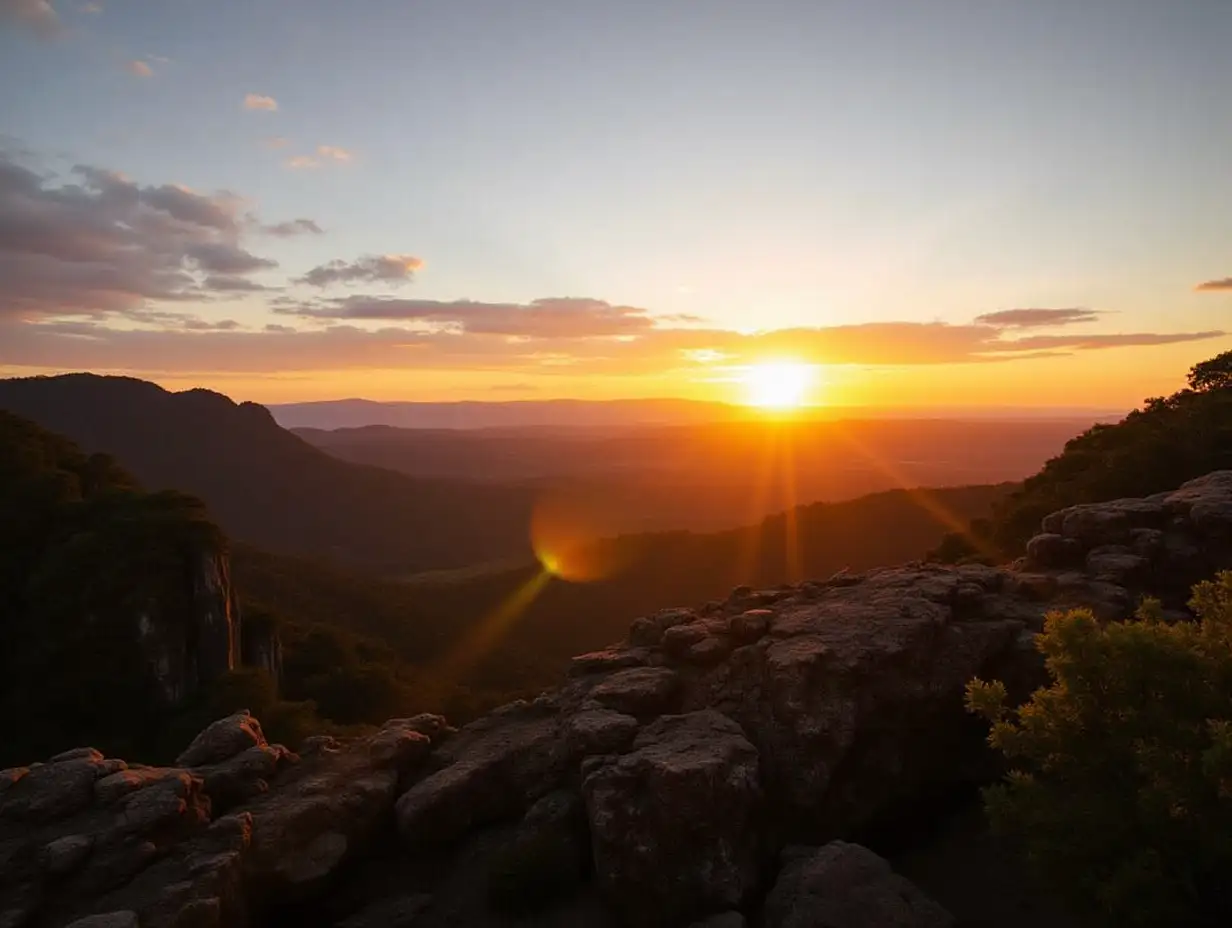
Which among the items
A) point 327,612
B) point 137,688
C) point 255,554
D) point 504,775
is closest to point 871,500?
point 327,612

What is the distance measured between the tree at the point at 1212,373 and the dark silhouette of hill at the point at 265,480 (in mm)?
112361

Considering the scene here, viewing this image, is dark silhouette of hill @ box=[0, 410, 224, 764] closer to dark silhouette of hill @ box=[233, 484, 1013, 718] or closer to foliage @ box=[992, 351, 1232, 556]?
dark silhouette of hill @ box=[233, 484, 1013, 718]

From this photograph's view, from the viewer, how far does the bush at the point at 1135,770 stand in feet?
28.1

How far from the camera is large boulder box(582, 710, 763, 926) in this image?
12398 millimetres

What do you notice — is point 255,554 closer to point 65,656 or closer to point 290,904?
point 65,656

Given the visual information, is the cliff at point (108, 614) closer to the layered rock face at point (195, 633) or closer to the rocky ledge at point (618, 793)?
the layered rock face at point (195, 633)

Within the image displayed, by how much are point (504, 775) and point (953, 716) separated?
9.34m

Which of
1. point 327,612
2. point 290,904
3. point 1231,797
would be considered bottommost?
point 327,612

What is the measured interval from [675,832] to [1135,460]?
25.0 meters

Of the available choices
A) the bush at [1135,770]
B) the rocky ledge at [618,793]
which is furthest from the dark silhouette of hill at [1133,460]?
the bush at [1135,770]

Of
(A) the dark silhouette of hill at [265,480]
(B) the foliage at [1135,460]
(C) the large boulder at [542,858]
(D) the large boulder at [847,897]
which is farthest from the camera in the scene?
(A) the dark silhouette of hill at [265,480]

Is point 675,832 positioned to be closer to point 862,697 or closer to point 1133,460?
point 862,697

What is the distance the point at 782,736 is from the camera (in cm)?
1455

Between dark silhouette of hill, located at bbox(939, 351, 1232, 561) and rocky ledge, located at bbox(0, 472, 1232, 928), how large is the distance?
10519 mm
